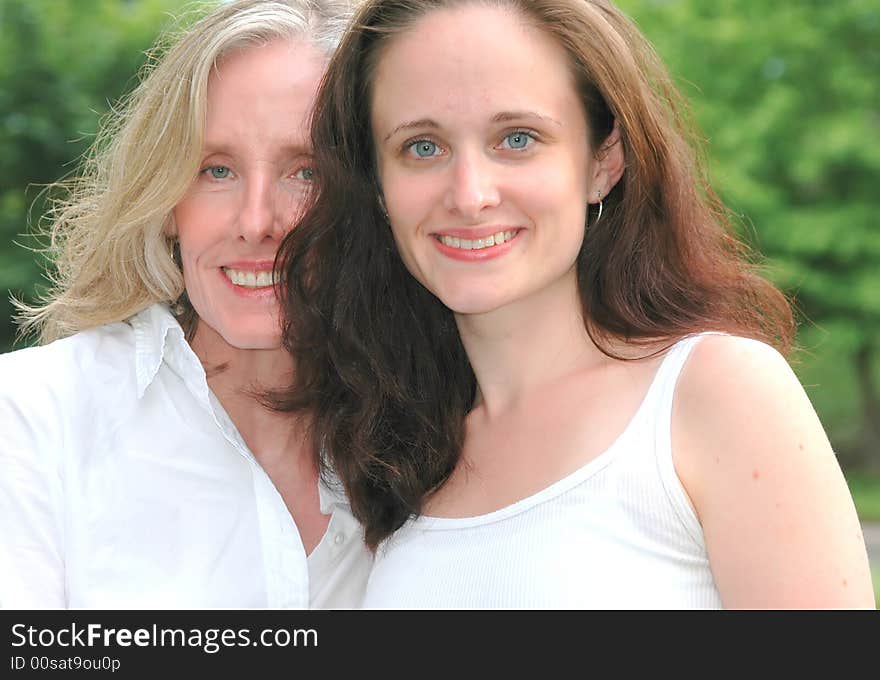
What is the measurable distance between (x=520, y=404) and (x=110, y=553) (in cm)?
97

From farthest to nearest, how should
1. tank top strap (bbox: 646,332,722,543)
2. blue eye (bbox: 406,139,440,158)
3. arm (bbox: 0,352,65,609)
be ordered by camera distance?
arm (bbox: 0,352,65,609) < blue eye (bbox: 406,139,440,158) < tank top strap (bbox: 646,332,722,543)

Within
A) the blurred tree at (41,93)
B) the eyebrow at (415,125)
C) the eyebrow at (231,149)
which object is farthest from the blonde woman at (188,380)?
the blurred tree at (41,93)

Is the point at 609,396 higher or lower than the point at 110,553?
higher

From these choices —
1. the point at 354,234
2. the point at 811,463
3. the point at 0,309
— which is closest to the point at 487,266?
the point at 354,234

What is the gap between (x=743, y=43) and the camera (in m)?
15.8

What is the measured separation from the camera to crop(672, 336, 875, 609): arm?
6.86ft

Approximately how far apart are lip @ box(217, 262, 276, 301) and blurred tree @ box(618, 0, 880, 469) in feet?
41.8

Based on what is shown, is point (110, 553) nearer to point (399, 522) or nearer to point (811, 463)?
point (399, 522)

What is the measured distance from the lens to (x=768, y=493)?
2104 mm

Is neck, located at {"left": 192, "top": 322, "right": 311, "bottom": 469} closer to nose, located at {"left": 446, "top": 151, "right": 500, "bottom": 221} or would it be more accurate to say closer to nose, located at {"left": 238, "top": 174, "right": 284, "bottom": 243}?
nose, located at {"left": 238, "top": 174, "right": 284, "bottom": 243}

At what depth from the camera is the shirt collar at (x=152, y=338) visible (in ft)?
9.49

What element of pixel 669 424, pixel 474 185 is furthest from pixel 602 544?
pixel 474 185

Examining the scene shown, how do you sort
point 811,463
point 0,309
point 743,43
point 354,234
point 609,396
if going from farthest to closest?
point 743,43 < point 0,309 < point 354,234 < point 609,396 < point 811,463

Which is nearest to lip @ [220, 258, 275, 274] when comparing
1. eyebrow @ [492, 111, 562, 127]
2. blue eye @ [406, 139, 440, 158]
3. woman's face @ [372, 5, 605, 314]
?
woman's face @ [372, 5, 605, 314]
